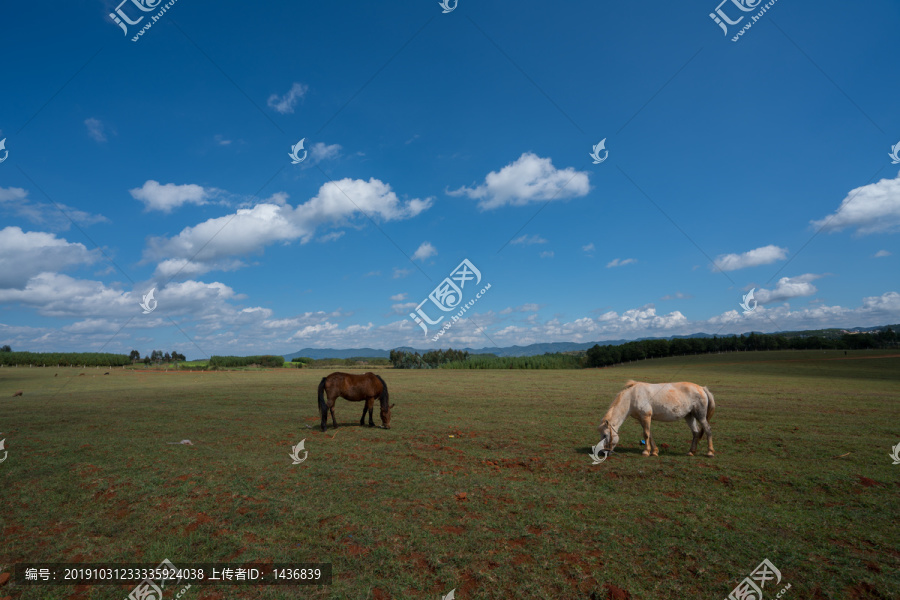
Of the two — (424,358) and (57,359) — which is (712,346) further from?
(57,359)

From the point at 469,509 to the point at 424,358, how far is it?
10055 cm

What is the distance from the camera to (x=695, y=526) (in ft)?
19.8

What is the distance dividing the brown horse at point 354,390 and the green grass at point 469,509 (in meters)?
0.95

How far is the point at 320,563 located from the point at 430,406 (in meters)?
15.8

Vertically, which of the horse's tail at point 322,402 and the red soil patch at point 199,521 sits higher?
the horse's tail at point 322,402

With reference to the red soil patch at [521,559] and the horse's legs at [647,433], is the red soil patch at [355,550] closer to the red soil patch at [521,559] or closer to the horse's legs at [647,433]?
the red soil patch at [521,559]

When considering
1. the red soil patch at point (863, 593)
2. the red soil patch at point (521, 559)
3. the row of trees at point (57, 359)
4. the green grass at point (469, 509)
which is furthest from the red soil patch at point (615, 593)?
the row of trees at point (57, 359)

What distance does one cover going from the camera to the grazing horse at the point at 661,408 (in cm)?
1011

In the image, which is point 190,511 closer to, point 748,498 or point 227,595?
point 227,595

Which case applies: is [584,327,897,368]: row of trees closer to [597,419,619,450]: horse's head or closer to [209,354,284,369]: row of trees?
A: [209,354,284,369]: row of trees

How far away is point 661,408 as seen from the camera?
1018cm

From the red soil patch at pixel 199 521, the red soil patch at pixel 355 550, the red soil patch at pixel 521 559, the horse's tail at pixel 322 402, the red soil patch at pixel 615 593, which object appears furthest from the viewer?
the horse's tail at pixel 322 402

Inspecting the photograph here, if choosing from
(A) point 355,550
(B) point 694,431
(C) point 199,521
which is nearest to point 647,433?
(B) point 694,431

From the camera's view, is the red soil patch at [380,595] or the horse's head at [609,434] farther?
the horse's head at [609,434]
